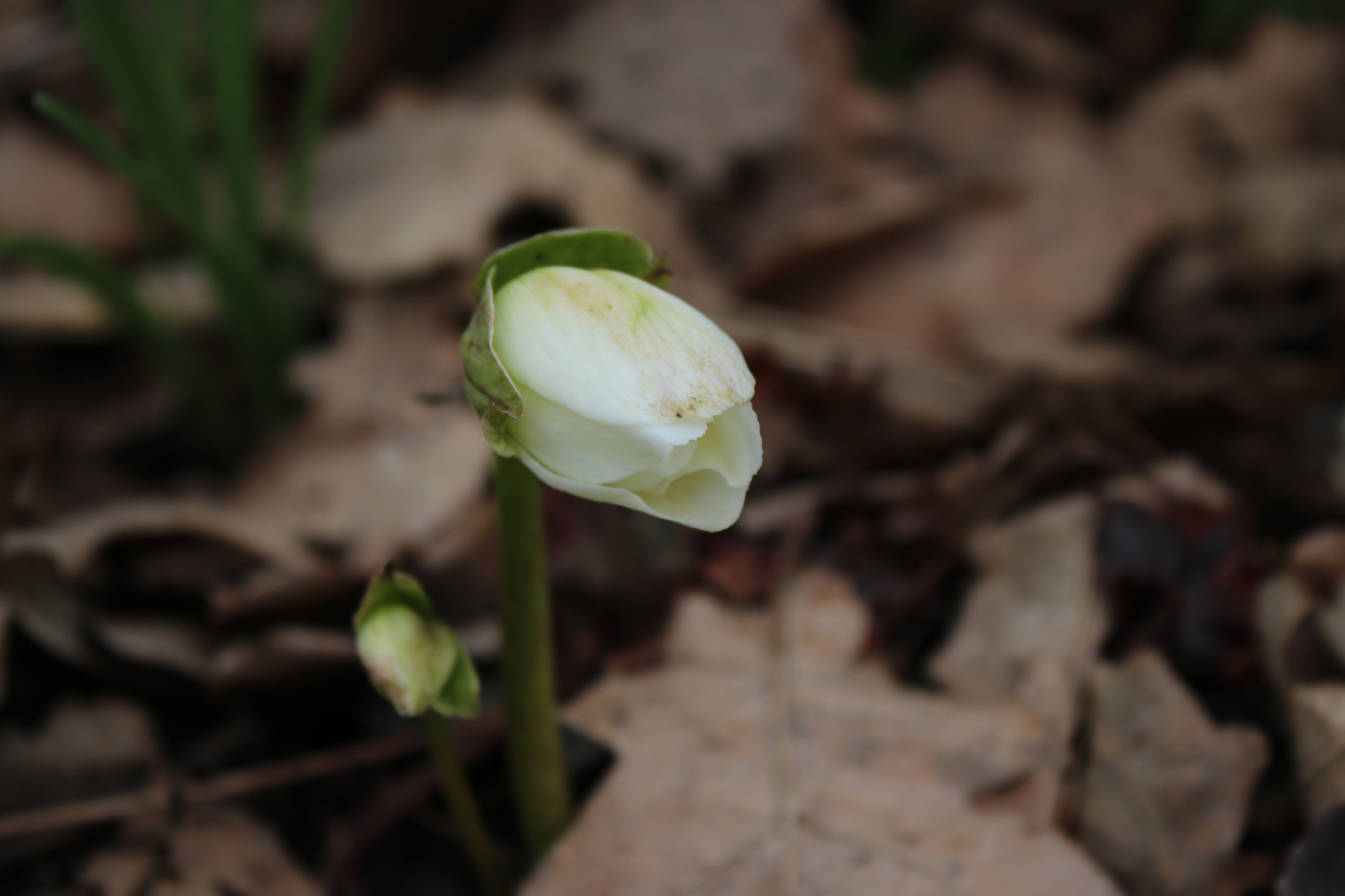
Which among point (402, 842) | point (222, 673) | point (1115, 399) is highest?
point (1115, 399)

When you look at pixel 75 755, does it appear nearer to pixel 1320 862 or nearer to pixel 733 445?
pixel 733 445

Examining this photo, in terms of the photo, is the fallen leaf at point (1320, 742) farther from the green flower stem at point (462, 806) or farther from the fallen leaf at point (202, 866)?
the fallen leaf at point (202, 866)

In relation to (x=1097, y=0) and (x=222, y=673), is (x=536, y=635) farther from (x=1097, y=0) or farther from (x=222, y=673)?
(x=1097, y=0)

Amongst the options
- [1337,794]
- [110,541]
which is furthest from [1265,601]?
[110,541]

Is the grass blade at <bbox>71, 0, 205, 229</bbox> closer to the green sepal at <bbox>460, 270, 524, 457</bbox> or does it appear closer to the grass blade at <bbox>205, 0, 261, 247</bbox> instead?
the grass blade at <bbox>205, 0, 261, 247</bbox>

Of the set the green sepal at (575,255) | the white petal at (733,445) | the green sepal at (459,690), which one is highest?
the green sepal at (575,255)

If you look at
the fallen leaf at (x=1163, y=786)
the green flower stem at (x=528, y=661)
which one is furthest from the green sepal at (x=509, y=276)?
the fallen leaf at (x=1163, y=786)

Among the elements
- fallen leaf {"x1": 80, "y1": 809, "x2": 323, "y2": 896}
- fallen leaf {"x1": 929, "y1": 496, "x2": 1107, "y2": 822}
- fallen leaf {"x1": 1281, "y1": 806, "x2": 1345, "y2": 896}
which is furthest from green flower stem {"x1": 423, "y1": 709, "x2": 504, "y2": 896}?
fallen leaf {"x1": 1281, "y1": 806, "x2": 1345, "y2": 896}
